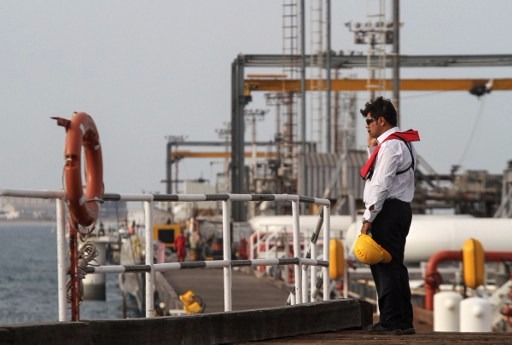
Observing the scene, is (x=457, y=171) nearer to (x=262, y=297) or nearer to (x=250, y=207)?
(x=250, y=207)

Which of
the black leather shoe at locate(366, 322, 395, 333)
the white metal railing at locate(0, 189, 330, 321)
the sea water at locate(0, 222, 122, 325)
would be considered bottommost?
the sea water at locate(0, 222, 122, 325)

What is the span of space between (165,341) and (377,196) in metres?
1.86

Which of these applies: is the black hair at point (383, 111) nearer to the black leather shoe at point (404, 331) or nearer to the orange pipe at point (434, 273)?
the black leather shoe at point (404, 331)

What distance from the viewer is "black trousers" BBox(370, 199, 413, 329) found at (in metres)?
9.66

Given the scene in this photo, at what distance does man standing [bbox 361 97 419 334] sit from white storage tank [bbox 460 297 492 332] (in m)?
11.0

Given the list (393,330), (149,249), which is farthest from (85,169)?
(393,330)

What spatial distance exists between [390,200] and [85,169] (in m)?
2.29

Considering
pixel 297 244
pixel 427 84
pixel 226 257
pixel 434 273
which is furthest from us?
pixel 427 84

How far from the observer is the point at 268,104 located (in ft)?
296

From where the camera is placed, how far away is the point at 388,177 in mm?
9477

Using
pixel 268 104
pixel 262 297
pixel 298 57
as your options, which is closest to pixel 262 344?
pixel 262 297

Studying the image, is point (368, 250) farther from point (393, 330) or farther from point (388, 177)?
point (393, 330)

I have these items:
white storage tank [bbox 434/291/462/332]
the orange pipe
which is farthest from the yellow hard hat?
the orange pipe

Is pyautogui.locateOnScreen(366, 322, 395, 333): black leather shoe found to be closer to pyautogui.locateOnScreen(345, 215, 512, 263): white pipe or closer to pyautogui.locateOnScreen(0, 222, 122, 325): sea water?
pyautogui.locateOnScreen(345, 215, 512, 263): white pipe
